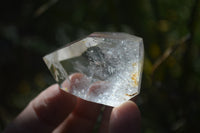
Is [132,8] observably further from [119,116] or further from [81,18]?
[119,116]

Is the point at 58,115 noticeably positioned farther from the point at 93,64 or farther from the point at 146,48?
the point at 146,48

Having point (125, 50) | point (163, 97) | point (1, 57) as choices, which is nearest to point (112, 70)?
point (125, 50)

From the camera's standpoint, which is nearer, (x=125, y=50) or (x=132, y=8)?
(x=125, y=50)

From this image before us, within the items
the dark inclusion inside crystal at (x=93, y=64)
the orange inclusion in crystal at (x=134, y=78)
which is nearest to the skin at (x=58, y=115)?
the dark inclusion inside crystal at (x=93, y=64)

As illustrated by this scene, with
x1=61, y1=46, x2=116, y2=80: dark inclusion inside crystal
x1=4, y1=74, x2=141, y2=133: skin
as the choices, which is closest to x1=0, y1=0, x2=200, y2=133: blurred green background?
x1=4, y1=74, x2=141, y2=133: skin

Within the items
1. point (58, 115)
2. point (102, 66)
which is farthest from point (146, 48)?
point (58, 115)

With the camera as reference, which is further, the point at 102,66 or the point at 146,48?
the point at 146,48

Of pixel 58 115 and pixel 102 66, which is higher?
pixel 102 66

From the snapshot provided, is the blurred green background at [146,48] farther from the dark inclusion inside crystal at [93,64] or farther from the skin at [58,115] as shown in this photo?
the dark inclusion inside crystal at [93,64]
